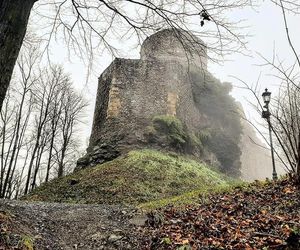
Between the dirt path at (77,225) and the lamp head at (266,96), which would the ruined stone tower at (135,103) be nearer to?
the lamp head at (266,96)

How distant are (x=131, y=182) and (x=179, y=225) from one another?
7.99m

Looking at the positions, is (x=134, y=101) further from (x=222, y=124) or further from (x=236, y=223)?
(x=236, y=223)

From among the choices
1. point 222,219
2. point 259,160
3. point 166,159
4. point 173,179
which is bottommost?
point 222,219

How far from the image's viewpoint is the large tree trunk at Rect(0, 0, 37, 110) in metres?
3.29

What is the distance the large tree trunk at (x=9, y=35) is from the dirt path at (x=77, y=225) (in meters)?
1.93

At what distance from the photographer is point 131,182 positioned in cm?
1262

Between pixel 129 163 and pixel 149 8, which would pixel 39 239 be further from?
pixel 129 163

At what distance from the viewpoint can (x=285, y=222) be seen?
149 inches

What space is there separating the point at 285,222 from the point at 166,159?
38.5 feet

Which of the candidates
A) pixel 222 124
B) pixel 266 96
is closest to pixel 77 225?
pixel 266 96

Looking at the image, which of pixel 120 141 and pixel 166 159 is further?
pixel 120 141

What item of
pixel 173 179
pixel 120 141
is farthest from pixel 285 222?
pixel 120 141

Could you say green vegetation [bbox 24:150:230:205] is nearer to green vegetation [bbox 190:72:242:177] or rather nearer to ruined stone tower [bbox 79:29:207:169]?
ruined stone tower [bbox 79:29:207:169]

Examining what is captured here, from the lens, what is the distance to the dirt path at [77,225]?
4.53 m
